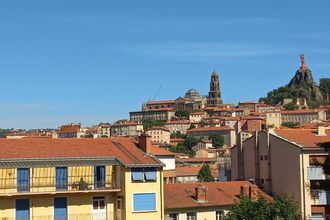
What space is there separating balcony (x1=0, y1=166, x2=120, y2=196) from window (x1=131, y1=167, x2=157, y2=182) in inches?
44.5

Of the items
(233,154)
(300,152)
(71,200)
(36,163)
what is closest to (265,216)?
(300,152)

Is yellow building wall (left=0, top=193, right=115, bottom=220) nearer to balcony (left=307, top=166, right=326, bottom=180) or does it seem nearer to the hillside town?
the hillside town

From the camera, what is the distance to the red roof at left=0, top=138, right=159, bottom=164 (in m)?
40.4

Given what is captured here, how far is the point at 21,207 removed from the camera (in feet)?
127

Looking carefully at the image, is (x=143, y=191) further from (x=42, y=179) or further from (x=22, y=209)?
(x=22, y=209)

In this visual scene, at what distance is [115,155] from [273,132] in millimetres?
16155

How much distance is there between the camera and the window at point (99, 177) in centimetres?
4056

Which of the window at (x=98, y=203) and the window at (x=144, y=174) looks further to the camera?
the window at (x=144, y=174)

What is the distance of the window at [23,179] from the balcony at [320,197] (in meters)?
22.0

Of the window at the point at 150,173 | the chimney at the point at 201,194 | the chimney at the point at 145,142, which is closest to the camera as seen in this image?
the window at the point at 150,173

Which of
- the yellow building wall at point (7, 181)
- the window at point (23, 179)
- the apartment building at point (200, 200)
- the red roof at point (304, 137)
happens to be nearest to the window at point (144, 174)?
the apartment building at point (200, 200)

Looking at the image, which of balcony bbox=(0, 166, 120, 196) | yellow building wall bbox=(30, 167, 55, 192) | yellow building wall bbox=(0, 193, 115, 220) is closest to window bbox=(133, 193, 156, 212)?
balcony bbox=(0, 166, 120, 196)

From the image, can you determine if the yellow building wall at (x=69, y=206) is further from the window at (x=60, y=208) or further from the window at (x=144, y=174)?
the window at (x=144, y=174)

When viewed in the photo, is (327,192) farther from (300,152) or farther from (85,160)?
(85,160)
